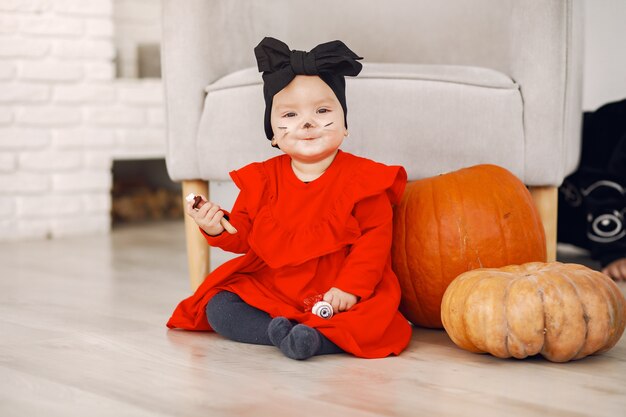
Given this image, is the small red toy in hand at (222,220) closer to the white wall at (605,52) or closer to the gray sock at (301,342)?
the gray sock at (301,342)

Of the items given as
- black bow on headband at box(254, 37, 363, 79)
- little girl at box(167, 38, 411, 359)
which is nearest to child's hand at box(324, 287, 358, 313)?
little girl at box(167, 38, 411, 359)

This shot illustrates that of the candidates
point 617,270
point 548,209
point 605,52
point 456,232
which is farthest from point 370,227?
point 605,52

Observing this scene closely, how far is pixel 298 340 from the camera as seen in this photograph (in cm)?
129

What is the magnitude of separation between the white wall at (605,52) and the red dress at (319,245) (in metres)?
1.65

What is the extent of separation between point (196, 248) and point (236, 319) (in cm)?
49

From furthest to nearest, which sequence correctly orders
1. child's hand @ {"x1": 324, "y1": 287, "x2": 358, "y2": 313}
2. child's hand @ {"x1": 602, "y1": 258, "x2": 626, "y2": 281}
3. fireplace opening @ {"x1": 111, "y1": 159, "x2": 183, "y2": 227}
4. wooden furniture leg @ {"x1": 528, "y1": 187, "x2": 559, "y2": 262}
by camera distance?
fireplace opening @ {"x1": 111, "y1": 159, "x2": 183, "y2": 227} → child's hand @ {"x1": 602, "y1": 258, "x2": 626, "y2": 281} → wooden furniture leg @ {"x1": 528, "y1": 187, "x2": 559, "y2": 262} → child's hand @ {"x1": 324, "y1": 287, "x2": 358, "y2": 313}

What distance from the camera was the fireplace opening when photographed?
3537 millimetres

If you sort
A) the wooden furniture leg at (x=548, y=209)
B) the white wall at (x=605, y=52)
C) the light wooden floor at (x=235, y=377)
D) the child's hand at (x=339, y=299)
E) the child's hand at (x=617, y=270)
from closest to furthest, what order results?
1. the light wooden floor at (x=235, y=377)
2. the child's hand at (x=339, y=299)
3. the wooden furniture leg at (x=548, y=209)
4. the child's hand at (x=617, y=270)
5. the white wall at (x=605, y=52)

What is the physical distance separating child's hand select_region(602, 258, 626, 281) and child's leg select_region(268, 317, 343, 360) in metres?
0.97

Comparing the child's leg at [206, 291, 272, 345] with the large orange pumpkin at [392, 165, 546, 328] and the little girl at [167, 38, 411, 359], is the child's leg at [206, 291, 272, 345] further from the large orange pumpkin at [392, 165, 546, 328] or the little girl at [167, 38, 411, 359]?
the large orange pumpkin at [392, 165, 546, 328]

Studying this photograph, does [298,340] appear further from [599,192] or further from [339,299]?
[599,192]

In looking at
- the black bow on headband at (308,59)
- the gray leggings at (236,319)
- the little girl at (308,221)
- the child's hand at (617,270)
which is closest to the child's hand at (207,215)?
the little girl at (308,221)

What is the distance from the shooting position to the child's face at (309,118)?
1414mm

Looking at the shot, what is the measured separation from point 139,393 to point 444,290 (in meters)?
0.59
